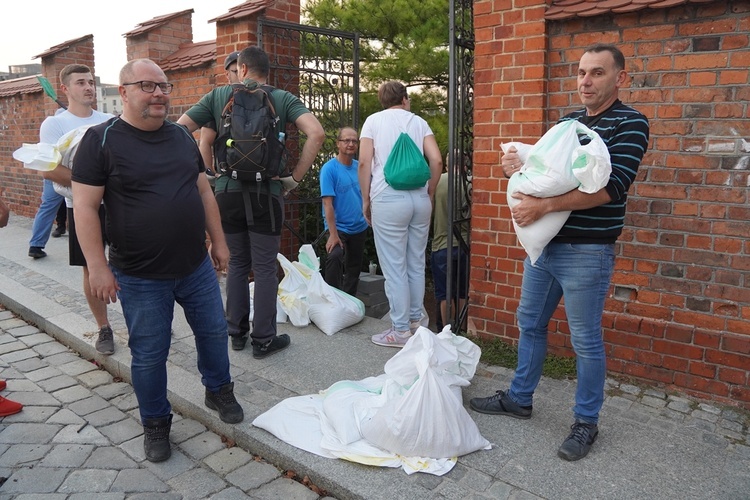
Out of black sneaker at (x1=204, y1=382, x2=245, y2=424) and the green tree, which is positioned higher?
the green tree

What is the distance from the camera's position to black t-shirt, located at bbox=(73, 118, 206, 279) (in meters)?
2.85

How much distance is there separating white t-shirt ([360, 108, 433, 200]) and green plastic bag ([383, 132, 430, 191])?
8cm

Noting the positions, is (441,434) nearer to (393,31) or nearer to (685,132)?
(685,132)

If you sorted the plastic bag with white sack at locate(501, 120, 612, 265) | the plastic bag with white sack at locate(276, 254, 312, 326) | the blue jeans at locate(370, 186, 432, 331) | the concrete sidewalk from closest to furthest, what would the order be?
the plastic bag with white sack at locate(501, 120, 612, 265), the concrete sidewalk, the blue jeans at locate(370, 186, 432, 331), the plastic bag with white sack at locate(276, 254, 312, 326)

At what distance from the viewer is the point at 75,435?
3426 millimetres

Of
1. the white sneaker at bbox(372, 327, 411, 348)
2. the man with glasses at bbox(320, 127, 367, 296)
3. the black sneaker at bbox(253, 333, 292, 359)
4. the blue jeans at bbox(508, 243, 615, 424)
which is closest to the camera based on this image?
the blue jeans at bbox(508, 243, 615, 424)

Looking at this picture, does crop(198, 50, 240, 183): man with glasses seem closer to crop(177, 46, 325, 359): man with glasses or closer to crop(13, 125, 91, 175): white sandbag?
crop(177, 46, 325, 359): man with glasses

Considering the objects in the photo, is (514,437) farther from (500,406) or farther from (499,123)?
(499,123)

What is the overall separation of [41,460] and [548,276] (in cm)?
281

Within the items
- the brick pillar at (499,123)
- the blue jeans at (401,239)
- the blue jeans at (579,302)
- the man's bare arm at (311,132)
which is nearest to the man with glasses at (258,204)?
the man's bare arm at (311,132)

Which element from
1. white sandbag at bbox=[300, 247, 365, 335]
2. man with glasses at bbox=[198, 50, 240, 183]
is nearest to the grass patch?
white sandbag at bbox=[300, 247, 365, 335]

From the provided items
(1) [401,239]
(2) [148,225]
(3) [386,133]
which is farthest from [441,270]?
(2) [148,225]

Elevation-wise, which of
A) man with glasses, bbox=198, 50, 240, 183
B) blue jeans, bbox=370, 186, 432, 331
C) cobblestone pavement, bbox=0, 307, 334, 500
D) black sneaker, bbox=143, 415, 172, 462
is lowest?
cobblestone pavement, bbox=0, 307, 334, 500

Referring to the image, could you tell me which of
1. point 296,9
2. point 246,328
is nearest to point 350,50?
point 296,9
